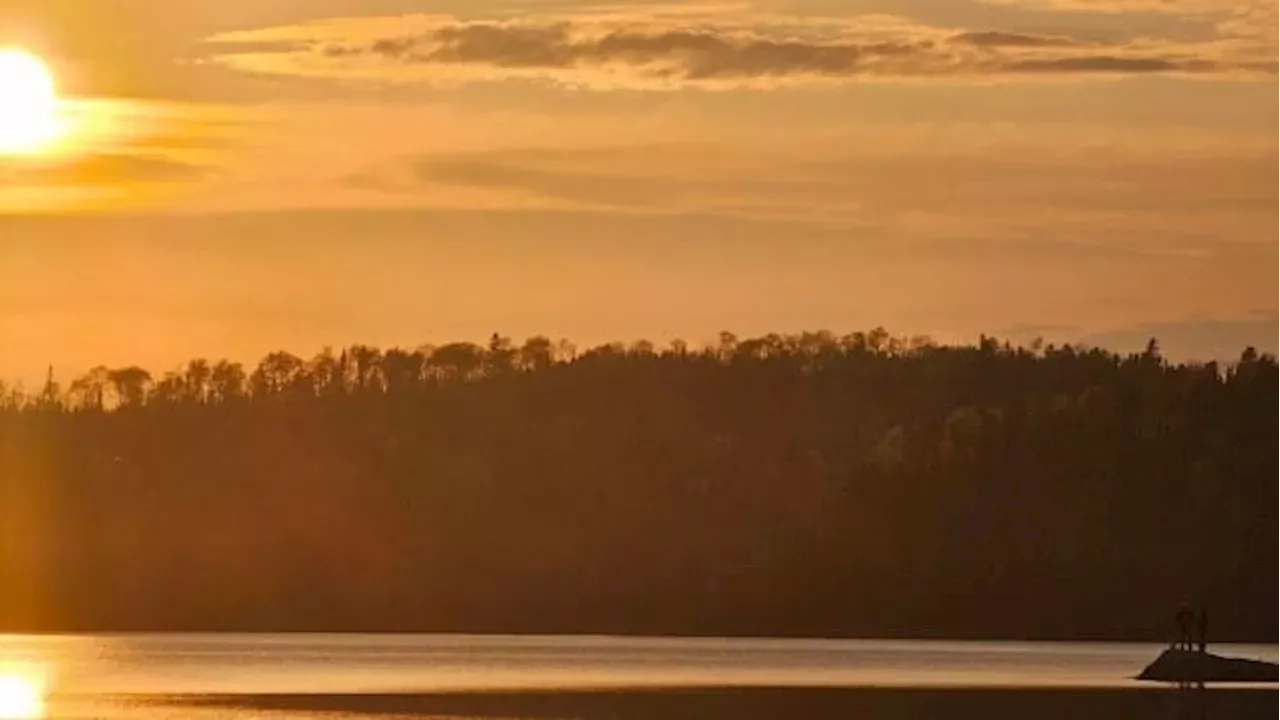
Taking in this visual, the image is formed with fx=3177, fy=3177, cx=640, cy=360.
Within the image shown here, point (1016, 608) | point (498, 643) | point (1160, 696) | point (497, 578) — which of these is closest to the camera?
point (1160, 696)

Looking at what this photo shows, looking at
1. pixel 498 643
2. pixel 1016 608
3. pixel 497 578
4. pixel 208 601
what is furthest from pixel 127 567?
pixel 1016 608

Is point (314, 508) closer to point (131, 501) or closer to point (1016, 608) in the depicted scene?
point (131, 501)

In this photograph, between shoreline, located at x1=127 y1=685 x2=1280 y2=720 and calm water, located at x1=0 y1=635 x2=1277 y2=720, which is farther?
calm water, located at x1=0 y1=635 x2=1277 y2=720

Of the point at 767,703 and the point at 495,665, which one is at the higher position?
the point at 495,665

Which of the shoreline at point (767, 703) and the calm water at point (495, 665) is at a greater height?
the calm water at point (495, 665)

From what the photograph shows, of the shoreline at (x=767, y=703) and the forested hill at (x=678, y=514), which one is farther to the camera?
the forested hill at (x=678, y=514)

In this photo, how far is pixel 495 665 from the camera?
121 metres

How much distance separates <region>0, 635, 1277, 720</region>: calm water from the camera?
101 metres

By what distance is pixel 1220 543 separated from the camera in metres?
166

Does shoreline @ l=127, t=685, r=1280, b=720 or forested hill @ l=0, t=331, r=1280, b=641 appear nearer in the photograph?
shoreline @ l=127, t=685, r=1280, b=720

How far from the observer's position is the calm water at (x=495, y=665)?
10094 cm

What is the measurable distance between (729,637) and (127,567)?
117 ft

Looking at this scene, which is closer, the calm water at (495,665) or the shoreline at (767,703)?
the shoreline at (767,703)

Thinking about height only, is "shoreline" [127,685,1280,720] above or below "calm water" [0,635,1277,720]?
below
